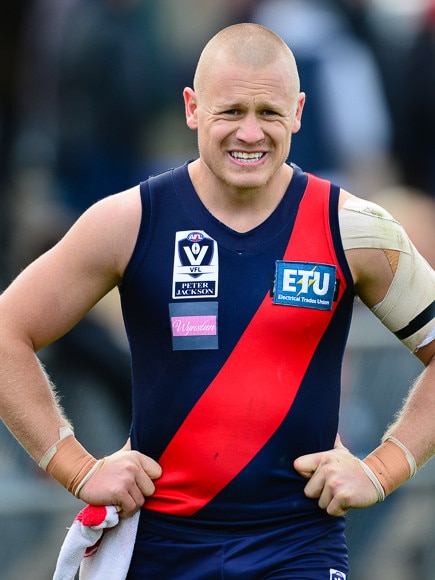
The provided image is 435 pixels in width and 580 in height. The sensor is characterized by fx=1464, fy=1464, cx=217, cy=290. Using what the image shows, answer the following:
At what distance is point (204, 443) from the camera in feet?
17.1

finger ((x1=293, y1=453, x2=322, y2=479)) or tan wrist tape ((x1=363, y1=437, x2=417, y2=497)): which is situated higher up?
finger ((x1=293, y1=453, x2=322, y2=479))

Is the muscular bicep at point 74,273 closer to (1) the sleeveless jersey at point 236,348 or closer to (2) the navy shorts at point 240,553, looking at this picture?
(1) the sleeveless jersey at point 236,348

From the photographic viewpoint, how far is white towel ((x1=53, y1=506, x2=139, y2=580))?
5.29 m

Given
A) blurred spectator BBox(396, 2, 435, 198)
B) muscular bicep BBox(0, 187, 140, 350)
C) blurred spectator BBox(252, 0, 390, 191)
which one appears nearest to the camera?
muscular bicep BBox(0, 187, 140, 350)

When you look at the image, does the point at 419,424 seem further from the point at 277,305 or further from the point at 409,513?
the point at 409,513

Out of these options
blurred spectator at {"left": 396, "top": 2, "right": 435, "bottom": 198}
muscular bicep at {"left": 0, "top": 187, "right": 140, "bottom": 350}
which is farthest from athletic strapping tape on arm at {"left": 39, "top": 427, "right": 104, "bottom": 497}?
blurred spectator at {"left": 396, "top": 2, "right": 435, "bottom": 198}

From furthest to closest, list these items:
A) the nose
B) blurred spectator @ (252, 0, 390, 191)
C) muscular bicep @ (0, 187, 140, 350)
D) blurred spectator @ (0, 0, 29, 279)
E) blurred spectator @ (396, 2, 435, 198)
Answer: blurred spectator @ (0, 0, 29, 279), blurred spectator @ (396, 2, 435, 198), blurred spectator @ (252, 0, 390, 191), muscular bicep @ (0, 187, 140, 350), the nose

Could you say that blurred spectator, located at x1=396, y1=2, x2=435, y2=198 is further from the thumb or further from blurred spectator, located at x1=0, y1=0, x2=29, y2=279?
the thumb

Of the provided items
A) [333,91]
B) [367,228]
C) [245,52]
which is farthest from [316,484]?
[333,91]

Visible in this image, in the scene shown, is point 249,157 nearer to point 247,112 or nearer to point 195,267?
point 247,112

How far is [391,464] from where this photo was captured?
5395 millimetres

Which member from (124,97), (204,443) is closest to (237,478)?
(204,443)

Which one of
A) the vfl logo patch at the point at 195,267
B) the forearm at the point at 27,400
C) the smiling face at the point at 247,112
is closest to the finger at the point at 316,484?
the vfl logo patch at the point at 195,267

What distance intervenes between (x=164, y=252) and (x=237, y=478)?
849mm
